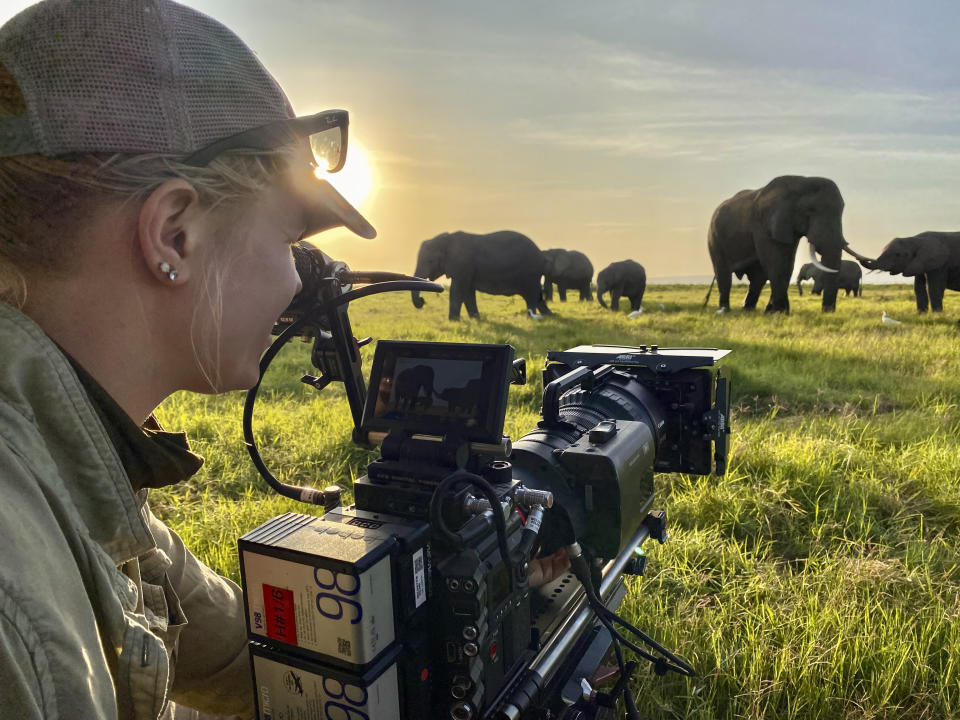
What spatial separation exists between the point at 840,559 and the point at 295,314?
222cm

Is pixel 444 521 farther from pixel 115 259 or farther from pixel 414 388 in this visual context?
pixel 115 259

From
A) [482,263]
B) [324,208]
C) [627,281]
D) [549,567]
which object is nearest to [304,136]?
[324,208]

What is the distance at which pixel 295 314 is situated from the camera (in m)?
1.60

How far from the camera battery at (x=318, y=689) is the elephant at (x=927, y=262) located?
14.3 meters

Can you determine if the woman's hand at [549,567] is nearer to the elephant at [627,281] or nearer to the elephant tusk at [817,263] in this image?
the elephant tusk at [817,263]

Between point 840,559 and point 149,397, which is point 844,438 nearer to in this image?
point 840,559

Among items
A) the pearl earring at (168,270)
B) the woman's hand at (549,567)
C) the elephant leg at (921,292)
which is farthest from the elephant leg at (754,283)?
the pearl earring at (168,270)

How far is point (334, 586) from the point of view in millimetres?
1018

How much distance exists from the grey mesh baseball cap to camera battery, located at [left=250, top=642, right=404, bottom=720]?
31.7 inches

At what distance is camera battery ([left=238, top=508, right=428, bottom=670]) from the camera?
102 centimetres

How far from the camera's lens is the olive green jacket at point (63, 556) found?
1.96 feet

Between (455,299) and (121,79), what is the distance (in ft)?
45.0

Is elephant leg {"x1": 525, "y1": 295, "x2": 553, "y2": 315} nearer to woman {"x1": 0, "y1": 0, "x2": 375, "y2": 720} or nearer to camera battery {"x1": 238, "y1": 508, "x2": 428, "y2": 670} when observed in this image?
camera battery {"x1": 238, "y1": 508, "x2": 428, "y2": 670}

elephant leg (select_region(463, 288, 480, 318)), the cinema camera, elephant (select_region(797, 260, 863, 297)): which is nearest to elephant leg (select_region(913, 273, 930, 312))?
elephant leg (select_region(463, 288, 480, 318))
